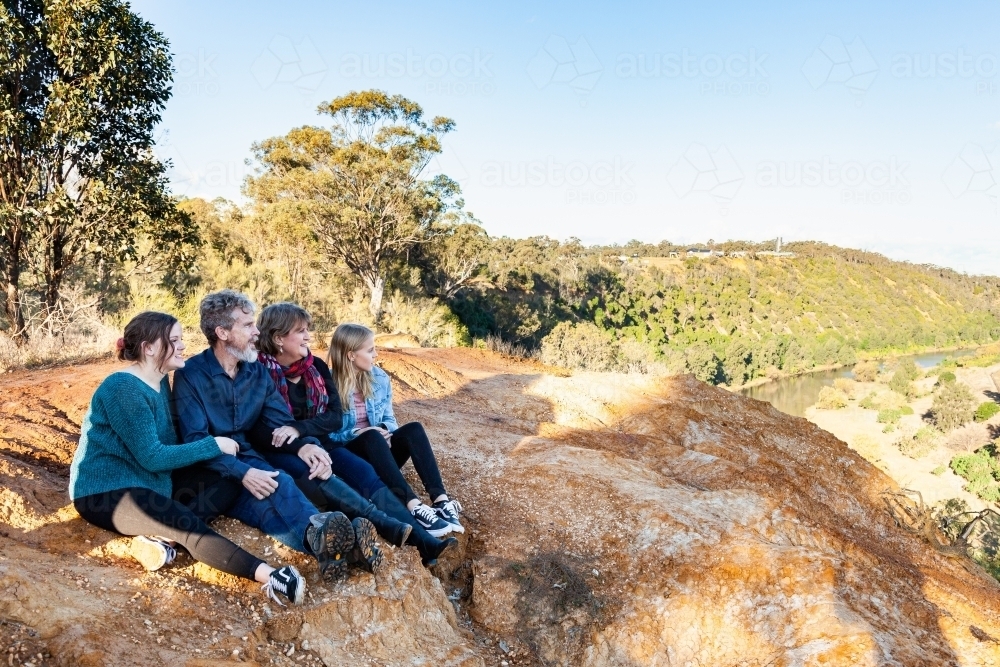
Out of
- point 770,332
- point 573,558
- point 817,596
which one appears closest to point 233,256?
point 573,558

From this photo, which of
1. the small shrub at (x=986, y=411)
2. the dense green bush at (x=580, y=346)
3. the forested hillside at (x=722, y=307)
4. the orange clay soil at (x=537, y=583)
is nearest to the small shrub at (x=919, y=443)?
the small shrub at (x=986, y=411)

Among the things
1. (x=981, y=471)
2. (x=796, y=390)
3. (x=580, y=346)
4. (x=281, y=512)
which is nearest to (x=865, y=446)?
(x=981, y=471)

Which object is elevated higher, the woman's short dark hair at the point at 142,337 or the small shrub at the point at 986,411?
the woman's short dark hair at the point at 142,337

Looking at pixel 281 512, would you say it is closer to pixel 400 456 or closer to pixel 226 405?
pixel 226 405

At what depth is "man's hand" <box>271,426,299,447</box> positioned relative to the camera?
11.0ft

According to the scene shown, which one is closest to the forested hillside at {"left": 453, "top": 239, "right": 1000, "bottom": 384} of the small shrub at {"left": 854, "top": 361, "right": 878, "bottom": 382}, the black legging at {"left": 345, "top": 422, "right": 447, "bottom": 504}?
the small shrub at {"left": 854, "top": 361, "right": 878, "bottom": 382}

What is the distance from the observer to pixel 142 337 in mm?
2936

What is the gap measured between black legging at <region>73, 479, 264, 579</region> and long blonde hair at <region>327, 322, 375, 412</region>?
3.92 ft

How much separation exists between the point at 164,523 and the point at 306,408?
1.02m

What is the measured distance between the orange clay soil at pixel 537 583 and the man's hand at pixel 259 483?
0.27 meters

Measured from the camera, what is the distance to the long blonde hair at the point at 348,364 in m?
3.96

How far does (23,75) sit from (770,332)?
223 feet

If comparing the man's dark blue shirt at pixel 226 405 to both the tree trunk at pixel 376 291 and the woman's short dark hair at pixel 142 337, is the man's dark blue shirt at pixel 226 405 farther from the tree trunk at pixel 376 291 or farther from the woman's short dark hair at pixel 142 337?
the tree trunk at pixel 376 291

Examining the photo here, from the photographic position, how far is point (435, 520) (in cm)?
358
